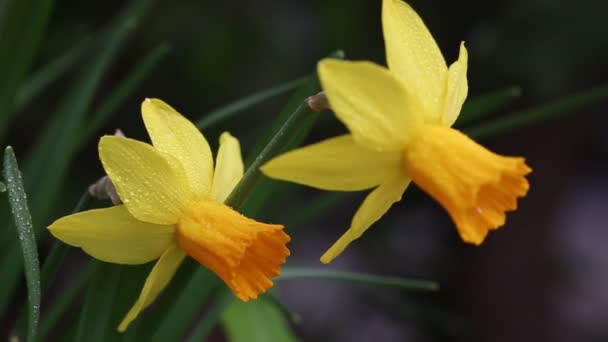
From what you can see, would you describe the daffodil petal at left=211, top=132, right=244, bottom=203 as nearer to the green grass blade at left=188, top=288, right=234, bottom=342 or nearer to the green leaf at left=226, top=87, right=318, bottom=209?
the green leaf at left=226, top=87, right=318, bottom=209

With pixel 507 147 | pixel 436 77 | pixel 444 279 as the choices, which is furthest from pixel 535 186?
pixel 436 77

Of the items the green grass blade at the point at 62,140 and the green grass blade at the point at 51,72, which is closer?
the green grass blade at the point at 62,140

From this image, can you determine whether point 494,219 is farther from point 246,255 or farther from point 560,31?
point 560,31

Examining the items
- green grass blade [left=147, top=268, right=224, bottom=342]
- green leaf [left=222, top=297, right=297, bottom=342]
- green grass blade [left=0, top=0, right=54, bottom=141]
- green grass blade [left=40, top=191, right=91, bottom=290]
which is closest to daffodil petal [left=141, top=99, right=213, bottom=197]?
green grass blade [left=40, top=191, right=91, bottom=290]

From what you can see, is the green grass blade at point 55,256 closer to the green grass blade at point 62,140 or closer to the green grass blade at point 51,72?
the green grass blade at point 62,140

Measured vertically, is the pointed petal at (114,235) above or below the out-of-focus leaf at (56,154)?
above

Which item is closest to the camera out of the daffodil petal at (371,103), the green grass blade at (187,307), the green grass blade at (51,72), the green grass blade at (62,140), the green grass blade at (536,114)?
the daffodil petal at (371,103)

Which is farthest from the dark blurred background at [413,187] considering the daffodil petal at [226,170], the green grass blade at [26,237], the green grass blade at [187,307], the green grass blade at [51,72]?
the green grass blade at [26,237]

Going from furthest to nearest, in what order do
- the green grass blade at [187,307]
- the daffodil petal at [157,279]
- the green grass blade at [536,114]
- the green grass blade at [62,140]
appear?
the green grass blade at [536,114] < the green grass blade at [62,140] < the green grass blade at [187,307] < the daffodil petal at [157,279]
